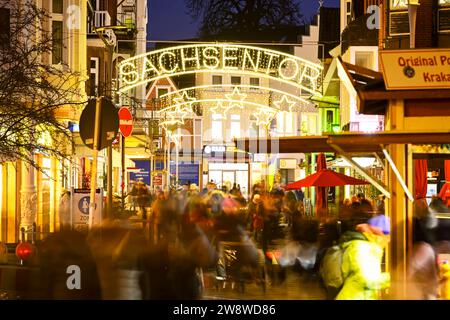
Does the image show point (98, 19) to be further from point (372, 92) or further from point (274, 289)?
point (372, 92)

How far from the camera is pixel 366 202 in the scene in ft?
58.8

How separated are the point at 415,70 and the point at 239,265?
6679 millimetres

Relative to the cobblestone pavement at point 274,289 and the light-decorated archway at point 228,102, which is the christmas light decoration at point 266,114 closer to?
the light-decorated archway at point 228,102

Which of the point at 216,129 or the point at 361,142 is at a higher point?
the point at 216,129

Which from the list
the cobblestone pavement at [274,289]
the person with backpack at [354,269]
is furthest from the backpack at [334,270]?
the cobblestone pavement at [274,289]

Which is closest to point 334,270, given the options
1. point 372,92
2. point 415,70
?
point 372,92

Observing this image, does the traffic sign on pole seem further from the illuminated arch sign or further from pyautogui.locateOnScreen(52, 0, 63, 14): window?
pyautogui.locateOnScreen(52, 0, 63, 14): window

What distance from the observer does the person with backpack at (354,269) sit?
333 inches

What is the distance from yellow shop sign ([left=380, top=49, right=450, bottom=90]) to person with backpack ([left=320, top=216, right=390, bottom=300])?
1967 mm

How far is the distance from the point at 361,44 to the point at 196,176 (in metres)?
31.6

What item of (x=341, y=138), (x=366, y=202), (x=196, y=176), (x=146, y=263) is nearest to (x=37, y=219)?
(x=366, y=202)

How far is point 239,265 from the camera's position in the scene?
50.0 ft

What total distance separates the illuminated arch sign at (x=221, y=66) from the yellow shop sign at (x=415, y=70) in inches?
517

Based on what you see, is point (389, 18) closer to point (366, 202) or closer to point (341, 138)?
point (366, 202)
